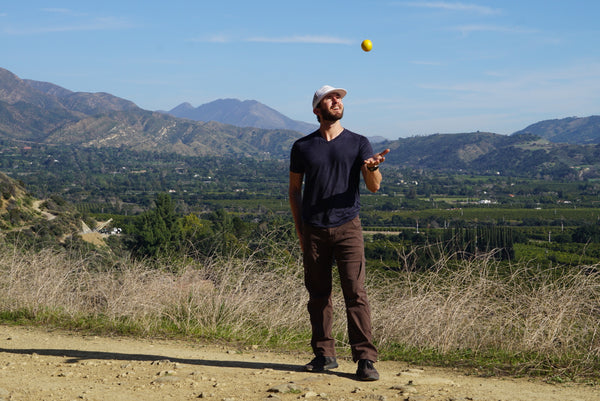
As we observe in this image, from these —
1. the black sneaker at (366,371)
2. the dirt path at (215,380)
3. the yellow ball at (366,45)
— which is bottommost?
the dirt path at (215,380)

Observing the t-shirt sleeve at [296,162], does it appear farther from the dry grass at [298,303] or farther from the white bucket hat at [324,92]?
the dry grass at [298,303]

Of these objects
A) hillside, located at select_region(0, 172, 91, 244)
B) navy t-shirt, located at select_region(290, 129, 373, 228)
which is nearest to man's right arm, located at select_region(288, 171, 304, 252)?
navy t-shirt, located at select_region(290, 129, 373, 228)

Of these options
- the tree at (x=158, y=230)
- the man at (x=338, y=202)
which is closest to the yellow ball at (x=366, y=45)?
the man at (x=338, y=202)

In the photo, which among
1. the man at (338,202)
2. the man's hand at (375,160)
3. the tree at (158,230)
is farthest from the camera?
the tree at (158,230)

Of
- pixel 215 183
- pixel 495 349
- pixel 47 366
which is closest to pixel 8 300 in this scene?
pixel 47 366

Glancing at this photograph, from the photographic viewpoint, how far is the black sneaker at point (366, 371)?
391cm

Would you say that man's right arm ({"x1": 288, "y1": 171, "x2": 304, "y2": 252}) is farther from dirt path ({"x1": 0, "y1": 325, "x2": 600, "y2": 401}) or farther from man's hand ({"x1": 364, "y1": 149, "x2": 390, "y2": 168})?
dirt path ({"x1": 0, "y1": 325, "x2": 600, "y2": 401})

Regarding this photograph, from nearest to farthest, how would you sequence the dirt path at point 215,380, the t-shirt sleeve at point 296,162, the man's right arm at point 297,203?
the dirt path at point 215,380 → the t-shirt sleeve at point 296,162 → the man's right arm at point 297,203

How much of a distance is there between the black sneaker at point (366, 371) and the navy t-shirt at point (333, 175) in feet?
2.92

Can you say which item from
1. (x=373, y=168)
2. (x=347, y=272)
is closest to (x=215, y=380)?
(x=347, y=272)

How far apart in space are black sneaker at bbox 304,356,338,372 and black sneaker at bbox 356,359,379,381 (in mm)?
263

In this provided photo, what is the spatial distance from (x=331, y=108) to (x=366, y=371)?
168 centimetres

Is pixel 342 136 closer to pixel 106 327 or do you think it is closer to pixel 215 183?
pixel 106 327

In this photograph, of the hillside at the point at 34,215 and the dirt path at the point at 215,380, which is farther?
the hillside at the point at 34,215
